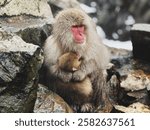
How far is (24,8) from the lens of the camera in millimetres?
3463

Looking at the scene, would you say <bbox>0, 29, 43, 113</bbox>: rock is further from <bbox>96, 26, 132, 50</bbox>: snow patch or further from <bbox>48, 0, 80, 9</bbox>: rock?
<bbox>96, 26, 132, 50</bbox>: snow patch

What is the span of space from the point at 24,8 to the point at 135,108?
3.22 ft

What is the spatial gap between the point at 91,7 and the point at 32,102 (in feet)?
5.80

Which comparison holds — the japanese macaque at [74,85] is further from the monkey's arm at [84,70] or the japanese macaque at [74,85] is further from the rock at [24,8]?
the rock at [24,8]

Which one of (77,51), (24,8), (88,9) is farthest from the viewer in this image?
(88,9)

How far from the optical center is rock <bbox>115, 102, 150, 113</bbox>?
9.77 ft

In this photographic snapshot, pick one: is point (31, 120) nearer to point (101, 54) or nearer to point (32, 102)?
point (32, 102)

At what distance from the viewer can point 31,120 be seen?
8.95 feet

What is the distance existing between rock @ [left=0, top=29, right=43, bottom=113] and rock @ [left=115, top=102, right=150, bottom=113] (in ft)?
1.78

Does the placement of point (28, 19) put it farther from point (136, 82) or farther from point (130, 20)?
point (130, 20)

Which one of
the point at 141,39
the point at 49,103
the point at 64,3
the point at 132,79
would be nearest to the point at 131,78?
the point at 132,79

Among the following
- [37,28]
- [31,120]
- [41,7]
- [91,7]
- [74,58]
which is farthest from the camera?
[91,7]

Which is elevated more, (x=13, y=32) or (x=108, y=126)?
(x=13, y=32)

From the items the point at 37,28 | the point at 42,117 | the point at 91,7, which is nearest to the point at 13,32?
the point at 37,28
